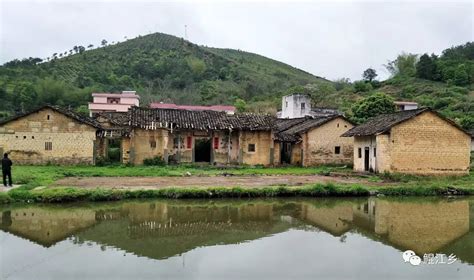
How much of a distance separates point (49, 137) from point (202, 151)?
9475 millimetres

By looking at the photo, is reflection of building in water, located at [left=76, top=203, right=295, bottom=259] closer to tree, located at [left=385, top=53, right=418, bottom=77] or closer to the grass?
the grass

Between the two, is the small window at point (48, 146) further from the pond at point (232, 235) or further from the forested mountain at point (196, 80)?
the forested mountain at point (196, 80)

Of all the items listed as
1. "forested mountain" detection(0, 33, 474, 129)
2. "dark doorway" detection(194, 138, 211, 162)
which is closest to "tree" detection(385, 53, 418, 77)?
"forested mountain" detection(0, 33, 474, 129)

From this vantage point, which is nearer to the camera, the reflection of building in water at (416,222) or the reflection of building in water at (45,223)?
the reflection of building in water at (416,222)

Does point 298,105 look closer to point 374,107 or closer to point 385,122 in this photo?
point 374,107

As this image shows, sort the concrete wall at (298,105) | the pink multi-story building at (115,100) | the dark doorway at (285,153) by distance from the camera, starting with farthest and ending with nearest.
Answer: the pink multi-story building at (115,100)
the concrete wall at (298,105)
the dark doorway at (285,153)

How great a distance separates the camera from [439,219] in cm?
1384

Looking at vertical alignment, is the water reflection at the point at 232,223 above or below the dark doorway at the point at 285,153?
below

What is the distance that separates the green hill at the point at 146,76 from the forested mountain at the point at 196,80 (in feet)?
0.44

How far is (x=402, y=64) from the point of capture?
7850 cm

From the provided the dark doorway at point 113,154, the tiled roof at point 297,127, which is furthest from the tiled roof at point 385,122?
the dark doorway at point 113,154

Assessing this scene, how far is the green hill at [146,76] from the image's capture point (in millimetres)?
60750

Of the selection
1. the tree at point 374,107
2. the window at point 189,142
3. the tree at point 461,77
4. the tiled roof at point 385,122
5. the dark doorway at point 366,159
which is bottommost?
the dark doorway at point 366,159

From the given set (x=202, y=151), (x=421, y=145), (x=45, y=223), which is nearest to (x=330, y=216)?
(x=45, y=223)
